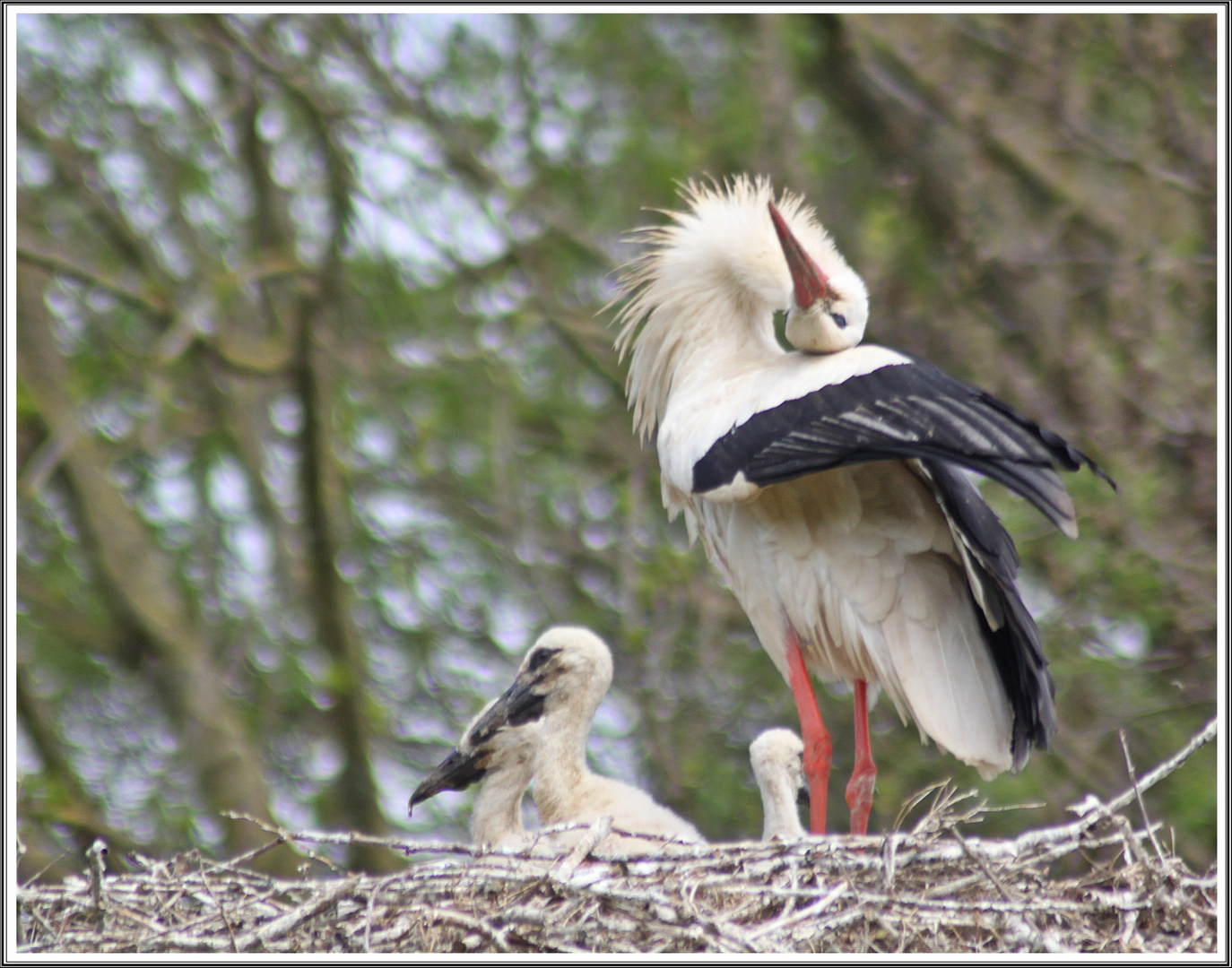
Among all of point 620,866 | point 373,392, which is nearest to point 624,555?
point 373,392

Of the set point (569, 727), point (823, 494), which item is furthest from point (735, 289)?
point (569, 727)

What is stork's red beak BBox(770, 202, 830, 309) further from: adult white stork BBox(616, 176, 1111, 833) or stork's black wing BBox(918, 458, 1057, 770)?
stork's black wing BBox(918, 458, 1057, 770)

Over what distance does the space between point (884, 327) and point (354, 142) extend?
281 cm

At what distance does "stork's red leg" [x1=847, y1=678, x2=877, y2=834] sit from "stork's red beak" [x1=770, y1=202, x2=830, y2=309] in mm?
1218

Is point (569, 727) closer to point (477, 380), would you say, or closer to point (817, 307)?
point (817, 307)

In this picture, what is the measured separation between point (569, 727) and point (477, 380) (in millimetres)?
3613

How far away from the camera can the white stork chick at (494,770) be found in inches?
191

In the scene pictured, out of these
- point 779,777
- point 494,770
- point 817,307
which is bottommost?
point 779,777

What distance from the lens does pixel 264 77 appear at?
7.61 metres

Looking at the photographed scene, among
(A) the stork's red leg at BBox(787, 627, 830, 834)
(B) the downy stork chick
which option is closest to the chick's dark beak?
(B) the downy stork chick

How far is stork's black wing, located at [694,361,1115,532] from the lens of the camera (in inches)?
141

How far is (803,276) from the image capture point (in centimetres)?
443

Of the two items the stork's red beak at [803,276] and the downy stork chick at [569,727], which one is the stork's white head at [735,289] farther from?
the downy stork chick at [569,727]

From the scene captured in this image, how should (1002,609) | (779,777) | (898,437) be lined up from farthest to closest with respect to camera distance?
(779,777), (1002,609), (898,437)
